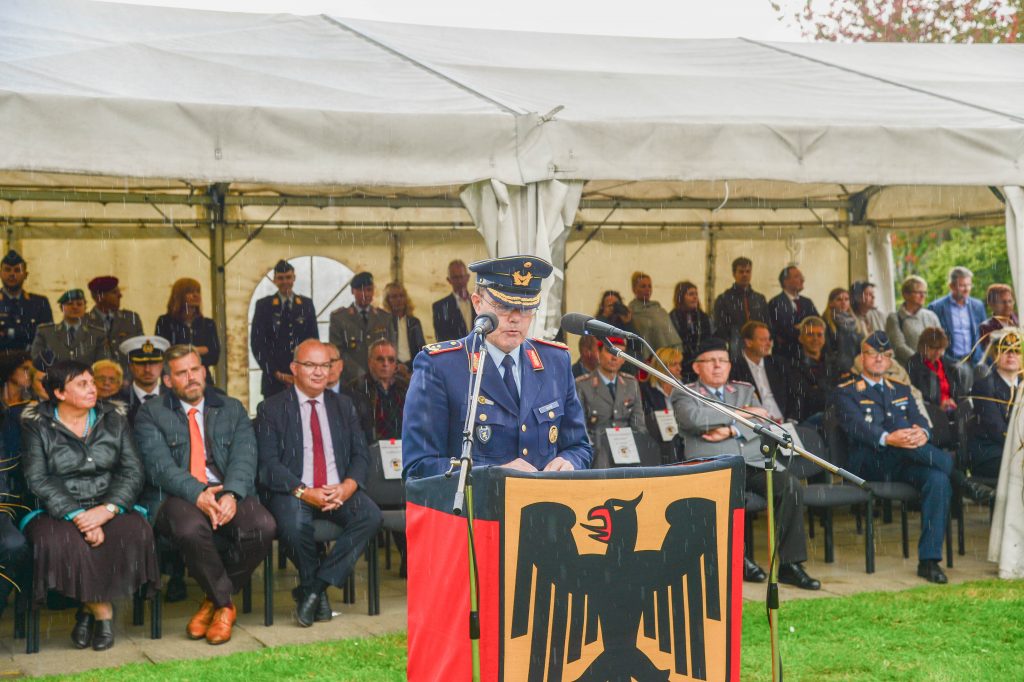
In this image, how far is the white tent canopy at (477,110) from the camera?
591 centimetres

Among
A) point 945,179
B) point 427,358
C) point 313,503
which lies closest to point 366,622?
point 313,503

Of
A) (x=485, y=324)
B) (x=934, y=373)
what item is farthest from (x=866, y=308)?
(x=485, y=324)

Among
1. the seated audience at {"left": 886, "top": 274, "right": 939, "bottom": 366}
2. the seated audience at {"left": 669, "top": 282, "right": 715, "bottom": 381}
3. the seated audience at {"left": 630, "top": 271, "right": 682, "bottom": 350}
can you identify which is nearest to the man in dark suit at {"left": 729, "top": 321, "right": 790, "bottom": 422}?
the seated audience at {"left": 630, "top": 271, "right": 682, "bottom": 350}

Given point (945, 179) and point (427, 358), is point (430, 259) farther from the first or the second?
point (427, 358)

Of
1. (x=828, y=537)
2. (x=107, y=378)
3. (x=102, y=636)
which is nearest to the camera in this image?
(x=102, y=636)

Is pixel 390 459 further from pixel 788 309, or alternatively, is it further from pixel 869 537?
pixel 788 309

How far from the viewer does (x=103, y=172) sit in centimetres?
569

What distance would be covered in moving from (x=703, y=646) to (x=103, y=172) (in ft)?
11.8

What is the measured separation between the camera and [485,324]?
3744 mm

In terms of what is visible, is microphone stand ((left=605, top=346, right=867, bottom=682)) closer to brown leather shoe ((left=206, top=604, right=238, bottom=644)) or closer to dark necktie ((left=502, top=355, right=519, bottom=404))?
dark necktie ((left=502, top=355, right=519, bottom=404))

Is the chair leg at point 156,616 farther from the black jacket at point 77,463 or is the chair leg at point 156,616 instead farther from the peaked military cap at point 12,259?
the peaked military cap at point 12,259

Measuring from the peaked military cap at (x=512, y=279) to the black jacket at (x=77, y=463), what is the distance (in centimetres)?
281

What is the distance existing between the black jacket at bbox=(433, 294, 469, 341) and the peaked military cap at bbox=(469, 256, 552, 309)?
725 cm

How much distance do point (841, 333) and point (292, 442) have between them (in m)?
6.00
